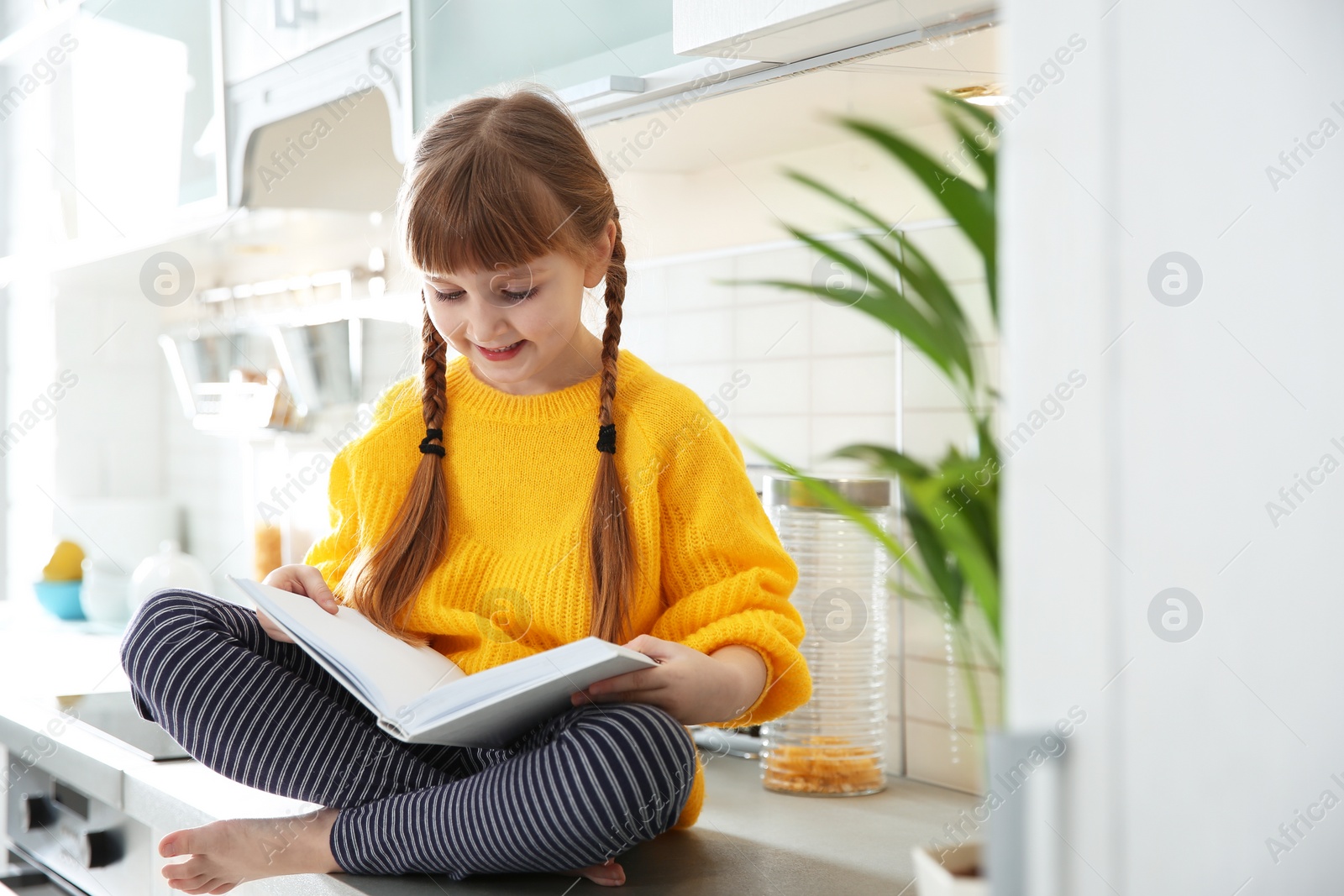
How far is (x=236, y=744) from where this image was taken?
92 centimetres

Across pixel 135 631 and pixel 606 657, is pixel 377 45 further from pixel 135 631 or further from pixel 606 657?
pixel 606 657

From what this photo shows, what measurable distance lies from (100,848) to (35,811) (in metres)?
0.24

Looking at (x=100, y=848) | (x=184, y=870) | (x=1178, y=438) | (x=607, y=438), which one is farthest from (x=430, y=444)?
(x=1178, y=438)

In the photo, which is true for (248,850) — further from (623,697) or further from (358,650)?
(623,697)

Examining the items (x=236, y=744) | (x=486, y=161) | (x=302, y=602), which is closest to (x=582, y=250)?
(x=486, y=161)

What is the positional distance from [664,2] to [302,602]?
60 centimetres

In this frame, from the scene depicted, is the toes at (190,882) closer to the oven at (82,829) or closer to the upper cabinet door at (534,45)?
the oven at (82,829)

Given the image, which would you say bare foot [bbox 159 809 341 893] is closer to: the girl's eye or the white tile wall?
the girl's eye

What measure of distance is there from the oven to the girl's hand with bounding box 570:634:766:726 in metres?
0.57

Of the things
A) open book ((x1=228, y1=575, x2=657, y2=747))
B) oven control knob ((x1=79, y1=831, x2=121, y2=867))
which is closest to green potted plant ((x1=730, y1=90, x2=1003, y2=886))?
open book ((x1=228, y1=575, x2=657, y2=747))

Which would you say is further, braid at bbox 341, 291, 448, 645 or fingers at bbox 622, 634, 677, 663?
braid at bbox 341, 291, 448, 645

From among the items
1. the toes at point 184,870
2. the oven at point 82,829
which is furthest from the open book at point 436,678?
the oven at point 82,829

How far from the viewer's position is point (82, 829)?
51.2 inches

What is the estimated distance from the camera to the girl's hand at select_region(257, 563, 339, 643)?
98cm
